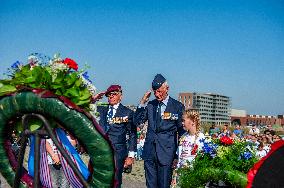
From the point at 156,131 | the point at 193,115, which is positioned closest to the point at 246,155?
the point at 156,131

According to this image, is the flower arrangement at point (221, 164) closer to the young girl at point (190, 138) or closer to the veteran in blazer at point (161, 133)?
the veteran in blazer at point (161, 133)

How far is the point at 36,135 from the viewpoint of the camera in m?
3.96

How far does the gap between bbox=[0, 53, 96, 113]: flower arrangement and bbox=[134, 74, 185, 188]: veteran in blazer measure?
2420 mm

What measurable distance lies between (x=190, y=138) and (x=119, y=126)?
1.35 meters

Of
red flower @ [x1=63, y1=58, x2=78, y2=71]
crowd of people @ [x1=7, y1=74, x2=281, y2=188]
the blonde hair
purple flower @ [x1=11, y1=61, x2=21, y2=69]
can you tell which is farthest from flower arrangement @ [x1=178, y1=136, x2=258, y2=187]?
purple flower @ [x1=11, y1=61, x2=21, y2=69]

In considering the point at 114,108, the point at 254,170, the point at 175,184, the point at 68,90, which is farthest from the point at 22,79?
the point at 175,184

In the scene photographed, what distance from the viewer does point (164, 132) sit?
6992 mm

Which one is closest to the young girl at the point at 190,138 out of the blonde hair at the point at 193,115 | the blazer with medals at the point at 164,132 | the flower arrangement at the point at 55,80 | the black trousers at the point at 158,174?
the blonde hair at the point at 193,115

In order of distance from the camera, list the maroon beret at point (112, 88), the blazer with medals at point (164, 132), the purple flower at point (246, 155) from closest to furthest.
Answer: the purple flower at point (246, 155) → the blazer with medals at point (164, 132) → the maroon beret at point (112, 88)

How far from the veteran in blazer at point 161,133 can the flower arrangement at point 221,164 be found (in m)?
0.46

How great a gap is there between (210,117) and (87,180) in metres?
149

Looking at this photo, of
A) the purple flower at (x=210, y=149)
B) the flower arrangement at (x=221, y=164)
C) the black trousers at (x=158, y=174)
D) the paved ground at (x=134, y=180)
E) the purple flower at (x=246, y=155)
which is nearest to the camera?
the flower arrangement at (x=221, y=164)

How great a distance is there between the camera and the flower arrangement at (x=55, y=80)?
14.2 ft

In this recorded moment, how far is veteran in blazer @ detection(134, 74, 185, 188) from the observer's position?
22.4 ft
